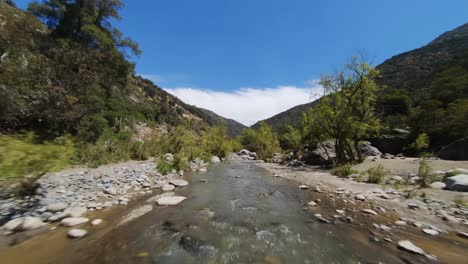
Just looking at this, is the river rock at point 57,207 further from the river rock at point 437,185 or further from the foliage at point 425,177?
the river rock at point 437,185

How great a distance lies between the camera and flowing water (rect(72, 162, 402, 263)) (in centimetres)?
349

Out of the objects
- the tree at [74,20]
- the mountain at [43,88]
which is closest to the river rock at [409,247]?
the mountain at [43,88]

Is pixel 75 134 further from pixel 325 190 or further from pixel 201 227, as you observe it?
pixel 325 190

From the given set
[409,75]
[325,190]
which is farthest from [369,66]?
[409,75]

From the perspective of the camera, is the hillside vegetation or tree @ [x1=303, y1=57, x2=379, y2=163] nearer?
the hillside vegetation

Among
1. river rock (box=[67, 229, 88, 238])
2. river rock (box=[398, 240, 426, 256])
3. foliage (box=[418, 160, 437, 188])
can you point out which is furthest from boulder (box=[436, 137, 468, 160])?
river rock (box=[67, 229, 88, 238])

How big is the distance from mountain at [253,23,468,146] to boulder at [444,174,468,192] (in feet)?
27.8

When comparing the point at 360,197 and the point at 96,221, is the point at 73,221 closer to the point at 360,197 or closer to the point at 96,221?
the point at 96,221

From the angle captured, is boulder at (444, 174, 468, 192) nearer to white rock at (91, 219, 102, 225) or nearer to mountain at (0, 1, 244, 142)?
white rock at (91, 219, 102, 225)

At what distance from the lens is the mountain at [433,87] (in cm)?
2281

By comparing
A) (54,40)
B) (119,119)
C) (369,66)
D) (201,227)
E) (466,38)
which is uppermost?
(466,38)

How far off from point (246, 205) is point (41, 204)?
5.31 m

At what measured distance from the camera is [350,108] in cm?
1536

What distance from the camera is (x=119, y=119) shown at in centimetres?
2005
